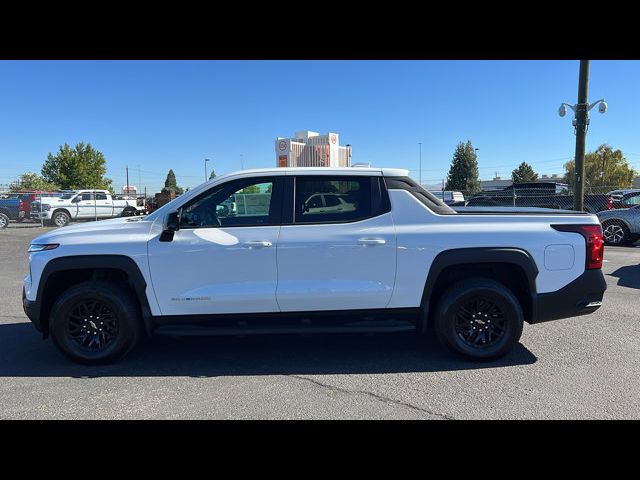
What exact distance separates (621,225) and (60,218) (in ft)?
76.4

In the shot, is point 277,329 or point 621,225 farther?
point 621,225

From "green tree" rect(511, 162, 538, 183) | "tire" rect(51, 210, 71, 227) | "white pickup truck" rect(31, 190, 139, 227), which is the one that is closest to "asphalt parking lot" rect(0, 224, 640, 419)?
"white pickup truck" rect(31, 190, 139, 227)

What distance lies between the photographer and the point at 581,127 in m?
13.7

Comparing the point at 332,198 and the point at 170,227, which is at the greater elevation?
the point at 332,198

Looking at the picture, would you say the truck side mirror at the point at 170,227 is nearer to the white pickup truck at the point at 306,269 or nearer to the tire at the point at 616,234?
the white pickup truck at the point at 306,269

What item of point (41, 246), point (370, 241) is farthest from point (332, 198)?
point (41, 246)

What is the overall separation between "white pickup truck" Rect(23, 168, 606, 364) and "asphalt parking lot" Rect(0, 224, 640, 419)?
363mm

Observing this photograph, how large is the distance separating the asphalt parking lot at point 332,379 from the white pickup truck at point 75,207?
17602 mm

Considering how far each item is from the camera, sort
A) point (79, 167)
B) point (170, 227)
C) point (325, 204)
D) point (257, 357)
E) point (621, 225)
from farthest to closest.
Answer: point (79, 167)
point (621, 225)
point (257, 357)
point (325, 204)
point (170, 227)

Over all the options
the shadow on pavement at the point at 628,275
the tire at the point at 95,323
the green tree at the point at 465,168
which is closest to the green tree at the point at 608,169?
the green tree at the point at 465,168

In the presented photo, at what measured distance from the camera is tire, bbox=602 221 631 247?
12391 millimetres

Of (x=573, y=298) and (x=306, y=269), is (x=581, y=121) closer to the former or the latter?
(x=573, y=298)

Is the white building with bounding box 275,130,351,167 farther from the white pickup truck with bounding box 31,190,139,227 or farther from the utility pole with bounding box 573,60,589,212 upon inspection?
the utility pole with bounding box 573,60,589,212
